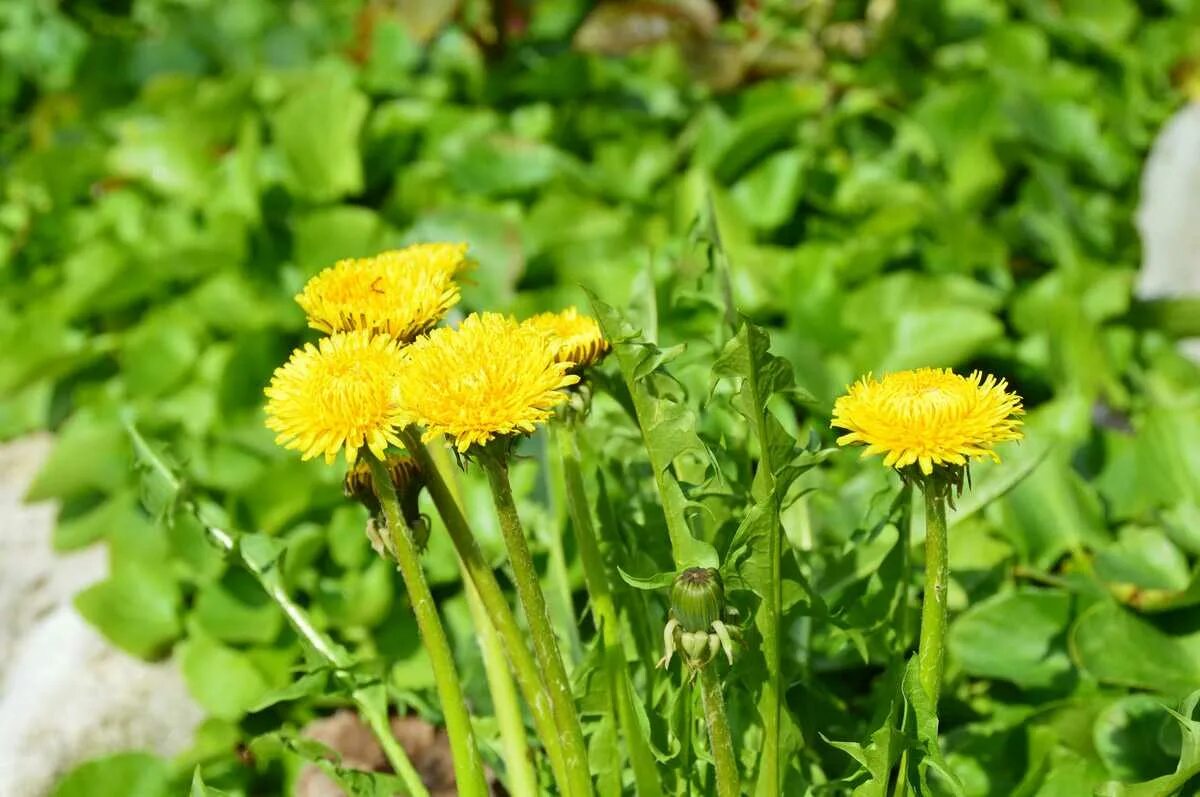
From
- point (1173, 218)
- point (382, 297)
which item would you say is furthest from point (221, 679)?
point (1173, 218)

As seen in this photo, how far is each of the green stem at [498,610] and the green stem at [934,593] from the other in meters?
0.28

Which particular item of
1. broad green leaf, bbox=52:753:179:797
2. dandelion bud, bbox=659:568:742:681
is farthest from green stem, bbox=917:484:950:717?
broad green leaf, bbox=52:753:179:797

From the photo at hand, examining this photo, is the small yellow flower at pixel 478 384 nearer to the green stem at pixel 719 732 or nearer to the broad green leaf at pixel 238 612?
the green stem at pixel 719 732

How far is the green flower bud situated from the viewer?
0.76 metres

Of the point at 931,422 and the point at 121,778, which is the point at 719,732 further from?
the point at 121,778

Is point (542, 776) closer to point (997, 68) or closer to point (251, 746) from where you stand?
point (251, 746)

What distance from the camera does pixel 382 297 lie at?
0.88 m

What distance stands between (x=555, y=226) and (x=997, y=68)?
980mm

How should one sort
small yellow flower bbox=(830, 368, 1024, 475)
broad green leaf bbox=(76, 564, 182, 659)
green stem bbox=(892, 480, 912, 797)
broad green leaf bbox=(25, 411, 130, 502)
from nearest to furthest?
small yellow flower bbox=(830, 368, 1024, 475)
green stem bbox=(892, 480, 912, 797)
broad green leaf bbox=(76, 564, 182, 659)
broad green leaf bbox=(25, 411, 130, 502)

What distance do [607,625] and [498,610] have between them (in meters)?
0.15

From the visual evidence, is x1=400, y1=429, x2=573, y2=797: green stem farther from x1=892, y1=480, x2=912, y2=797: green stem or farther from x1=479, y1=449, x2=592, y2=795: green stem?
x1=892, y1=480, x2=912, y2=797: green stem

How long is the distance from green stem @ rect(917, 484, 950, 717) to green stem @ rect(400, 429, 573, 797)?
279mm

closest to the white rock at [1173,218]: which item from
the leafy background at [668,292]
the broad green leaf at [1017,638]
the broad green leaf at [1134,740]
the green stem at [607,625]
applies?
the leafy background at [668,292]

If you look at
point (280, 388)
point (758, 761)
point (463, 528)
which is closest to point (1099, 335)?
point (758, 761)
